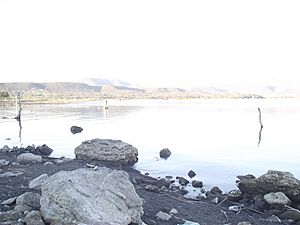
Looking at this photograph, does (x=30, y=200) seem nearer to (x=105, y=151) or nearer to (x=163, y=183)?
(x=163, y=183)

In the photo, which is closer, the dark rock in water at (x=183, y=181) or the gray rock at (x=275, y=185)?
the gray rock at (x=275, y=185)

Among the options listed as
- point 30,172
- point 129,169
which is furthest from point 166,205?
point 129,169

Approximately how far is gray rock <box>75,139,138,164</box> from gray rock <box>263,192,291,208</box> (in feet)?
32.5

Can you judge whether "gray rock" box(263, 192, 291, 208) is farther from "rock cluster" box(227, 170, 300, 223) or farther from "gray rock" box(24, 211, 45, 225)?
"gray rock" box(24, 211, 45, 225)

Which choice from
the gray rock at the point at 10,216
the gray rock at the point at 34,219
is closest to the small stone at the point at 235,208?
the gray rock at the point at 34,219

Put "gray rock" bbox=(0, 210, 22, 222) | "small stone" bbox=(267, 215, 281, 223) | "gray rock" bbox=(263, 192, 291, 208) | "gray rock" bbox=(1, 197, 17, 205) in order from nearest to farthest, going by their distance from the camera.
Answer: "gray rock" bbox=(0, 210, 22, 222) < "gray rock" bbox=(1, 197, 17, 205) < "small stone" bbox=(267, 215, 281, 223) < "gray rock" bbox=(263, 192, 291, 208)

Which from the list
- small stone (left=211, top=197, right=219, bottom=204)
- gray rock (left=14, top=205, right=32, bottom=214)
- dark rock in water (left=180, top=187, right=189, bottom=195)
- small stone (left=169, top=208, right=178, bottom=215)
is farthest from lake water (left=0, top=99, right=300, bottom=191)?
gray rock (left=14, top=205, right=32, bottom=214)

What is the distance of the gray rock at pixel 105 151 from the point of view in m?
24.6

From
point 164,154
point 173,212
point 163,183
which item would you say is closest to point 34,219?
point 173,212

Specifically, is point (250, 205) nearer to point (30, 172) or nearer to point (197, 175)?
point (197, 175)

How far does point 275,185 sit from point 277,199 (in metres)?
1.29

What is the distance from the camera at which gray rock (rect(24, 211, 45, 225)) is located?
10.1 m

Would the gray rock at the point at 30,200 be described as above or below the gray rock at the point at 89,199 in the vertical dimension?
below

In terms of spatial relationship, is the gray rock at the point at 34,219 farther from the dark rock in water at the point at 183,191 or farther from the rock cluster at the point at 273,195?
the dark rock in water at the point at 183,191
